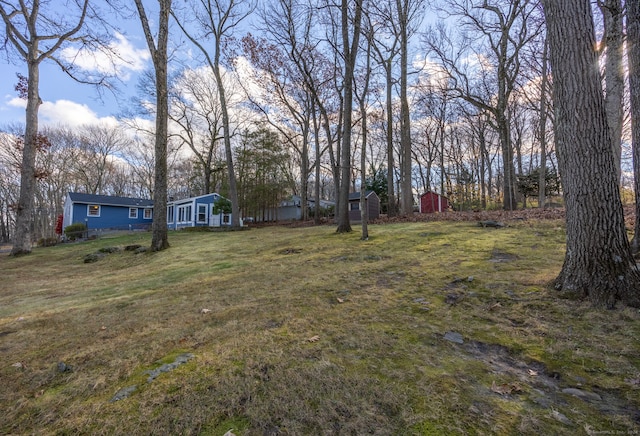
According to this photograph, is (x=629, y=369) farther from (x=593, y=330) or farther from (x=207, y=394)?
(x=207, y=394)

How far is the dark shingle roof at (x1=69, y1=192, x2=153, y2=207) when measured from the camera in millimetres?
22562

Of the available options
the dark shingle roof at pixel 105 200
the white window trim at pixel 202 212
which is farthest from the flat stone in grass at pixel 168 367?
the dark shingle roof at pixel 105 200

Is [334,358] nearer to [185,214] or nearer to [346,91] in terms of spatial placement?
[346,91]

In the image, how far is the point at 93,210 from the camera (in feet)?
75.8

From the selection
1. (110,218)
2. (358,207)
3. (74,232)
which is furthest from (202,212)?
(358,207)

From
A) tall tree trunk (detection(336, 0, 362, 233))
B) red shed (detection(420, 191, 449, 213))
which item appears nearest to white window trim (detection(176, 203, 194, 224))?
tall tree trunk (detection(336, 0, 362, 233))

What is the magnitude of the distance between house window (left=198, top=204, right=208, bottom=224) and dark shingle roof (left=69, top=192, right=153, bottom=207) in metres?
6.48

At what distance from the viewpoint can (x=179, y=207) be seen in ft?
82.3

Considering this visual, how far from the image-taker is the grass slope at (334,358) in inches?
56.3

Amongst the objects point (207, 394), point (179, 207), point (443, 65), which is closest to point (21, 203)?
point (179, 207)

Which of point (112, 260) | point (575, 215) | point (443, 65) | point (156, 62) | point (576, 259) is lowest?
point (112, 260)

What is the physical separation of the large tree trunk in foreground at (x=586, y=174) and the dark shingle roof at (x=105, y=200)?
28.6 m

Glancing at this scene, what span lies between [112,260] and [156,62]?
6.52m

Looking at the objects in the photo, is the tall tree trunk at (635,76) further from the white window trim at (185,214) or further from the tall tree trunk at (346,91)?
the white window trim at (185,214)
